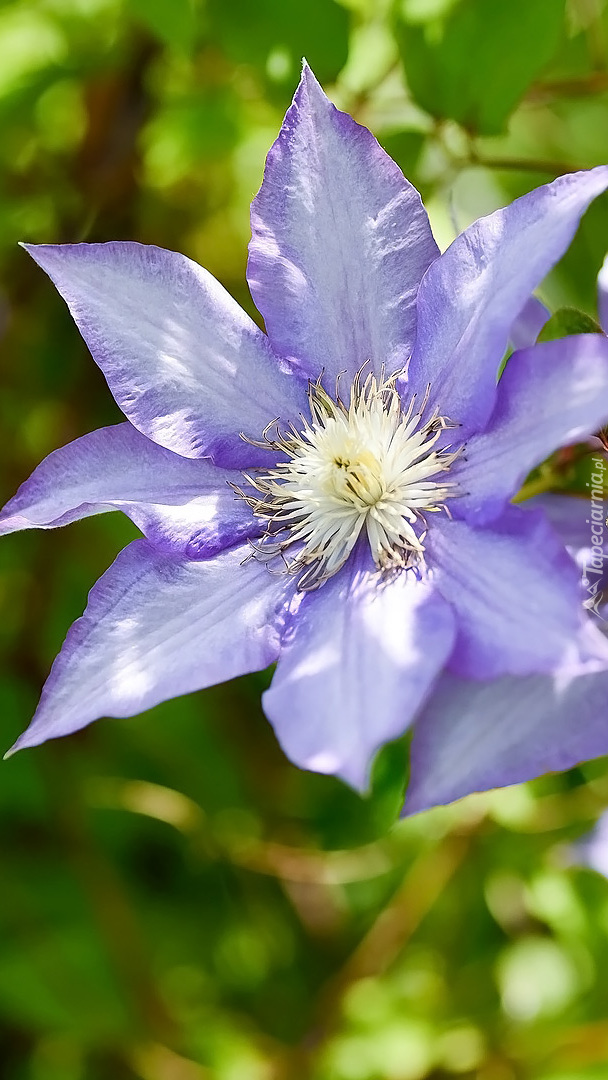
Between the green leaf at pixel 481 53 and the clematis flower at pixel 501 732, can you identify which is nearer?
the clematis flower at pixel 501 732

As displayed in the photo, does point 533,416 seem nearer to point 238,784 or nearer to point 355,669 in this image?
point 355,669

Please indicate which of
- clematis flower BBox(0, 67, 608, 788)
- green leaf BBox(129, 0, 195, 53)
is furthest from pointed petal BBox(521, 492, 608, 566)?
green leaf BBox(129, 0, 195, 53)

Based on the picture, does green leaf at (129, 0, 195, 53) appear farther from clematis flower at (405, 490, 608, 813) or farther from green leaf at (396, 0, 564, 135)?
clematis flower at (405, 490, 608, 813)

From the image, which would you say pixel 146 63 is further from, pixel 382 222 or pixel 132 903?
pixel 132 903

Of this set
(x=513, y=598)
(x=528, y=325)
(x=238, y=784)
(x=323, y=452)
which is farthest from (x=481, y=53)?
(x=238, y=784)

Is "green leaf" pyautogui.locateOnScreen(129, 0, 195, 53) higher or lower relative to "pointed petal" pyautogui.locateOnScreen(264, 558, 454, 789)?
higher

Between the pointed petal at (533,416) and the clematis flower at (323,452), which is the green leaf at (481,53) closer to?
the clematis flower at (323,452)

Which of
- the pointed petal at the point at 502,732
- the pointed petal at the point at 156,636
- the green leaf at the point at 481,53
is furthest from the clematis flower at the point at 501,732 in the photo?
the green leaf at the point at 481,53
